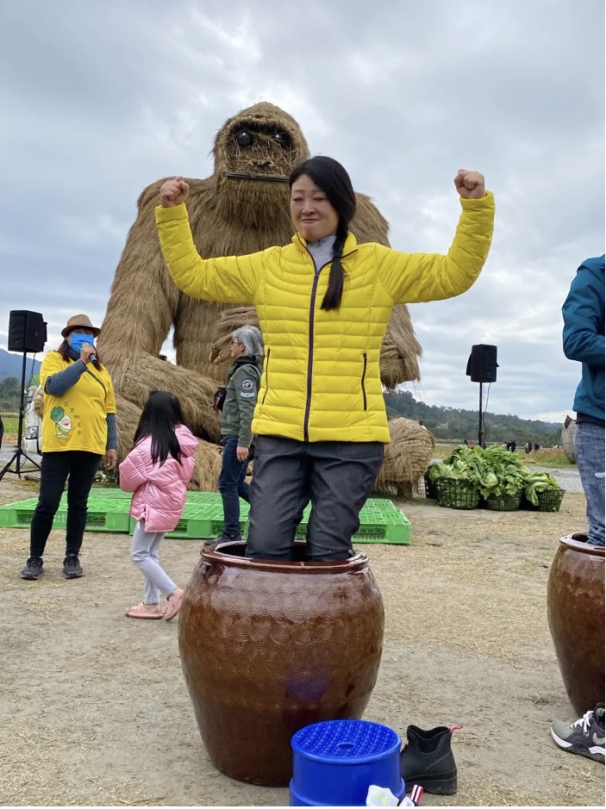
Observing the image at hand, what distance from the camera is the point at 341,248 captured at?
2.39 m

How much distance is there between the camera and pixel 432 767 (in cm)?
201

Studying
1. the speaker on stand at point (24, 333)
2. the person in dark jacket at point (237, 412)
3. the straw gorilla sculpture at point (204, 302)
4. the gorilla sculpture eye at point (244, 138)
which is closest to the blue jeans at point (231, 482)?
the person in dark jacket at point (237, 412)

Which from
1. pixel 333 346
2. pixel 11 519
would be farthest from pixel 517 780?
pixel 11 519

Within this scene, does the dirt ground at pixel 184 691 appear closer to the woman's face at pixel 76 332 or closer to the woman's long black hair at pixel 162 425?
the woman's long black hair at pixel 162 425

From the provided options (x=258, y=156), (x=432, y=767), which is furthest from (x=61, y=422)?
(x=258, y=156)

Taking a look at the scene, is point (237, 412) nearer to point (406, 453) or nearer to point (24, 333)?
point (406, 453)

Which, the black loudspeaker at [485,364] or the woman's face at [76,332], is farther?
the black loudspeaker at [485,364]

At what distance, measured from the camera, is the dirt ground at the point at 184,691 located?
2.03 meters

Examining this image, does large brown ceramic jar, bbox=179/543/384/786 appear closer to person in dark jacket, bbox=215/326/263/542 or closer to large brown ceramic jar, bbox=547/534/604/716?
large brown ceramic jar, bbox=547/534/604/716

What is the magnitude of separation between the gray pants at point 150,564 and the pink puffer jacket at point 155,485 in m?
0.06

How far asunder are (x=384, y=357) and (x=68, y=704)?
547cm

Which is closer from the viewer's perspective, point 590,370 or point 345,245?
point 345,245

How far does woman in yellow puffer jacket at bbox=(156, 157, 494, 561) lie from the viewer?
2.25 meters

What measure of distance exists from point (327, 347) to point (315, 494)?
0.44 m
